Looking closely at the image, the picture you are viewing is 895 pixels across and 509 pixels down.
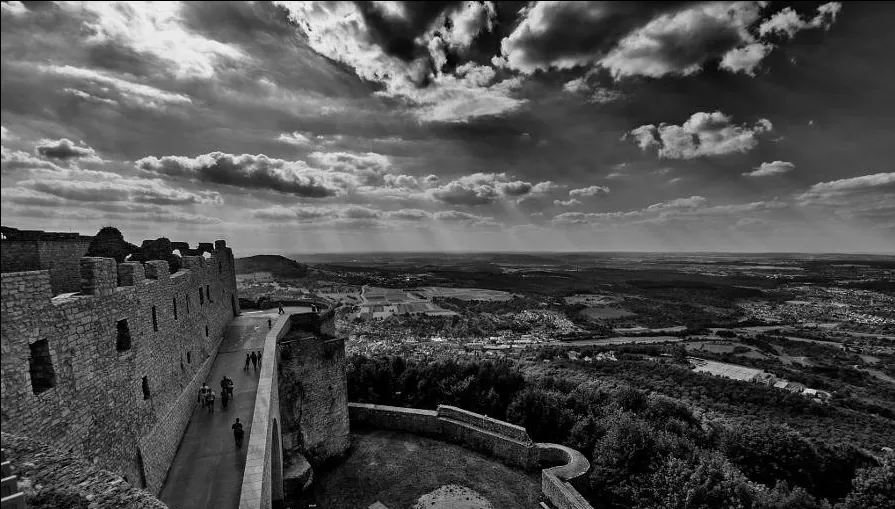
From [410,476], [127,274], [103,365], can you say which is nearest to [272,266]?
[410,476]

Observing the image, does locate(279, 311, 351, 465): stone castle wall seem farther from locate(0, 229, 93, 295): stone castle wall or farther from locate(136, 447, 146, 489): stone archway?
locate(136, 447, 146, 489): stone archway

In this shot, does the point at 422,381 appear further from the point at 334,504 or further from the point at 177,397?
the point at 177,397

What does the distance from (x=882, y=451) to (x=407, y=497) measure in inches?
1063

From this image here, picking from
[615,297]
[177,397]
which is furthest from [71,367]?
[615,297]

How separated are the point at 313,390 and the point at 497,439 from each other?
8372 mm

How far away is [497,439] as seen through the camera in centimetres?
1820

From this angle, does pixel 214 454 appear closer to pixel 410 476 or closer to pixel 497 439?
pixel 410 476

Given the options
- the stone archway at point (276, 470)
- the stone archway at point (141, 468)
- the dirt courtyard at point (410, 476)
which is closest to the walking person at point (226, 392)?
the stone archway at point (276, 470)

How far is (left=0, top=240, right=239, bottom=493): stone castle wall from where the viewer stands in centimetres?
491

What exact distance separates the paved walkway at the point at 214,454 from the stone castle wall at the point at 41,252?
4.65 metres

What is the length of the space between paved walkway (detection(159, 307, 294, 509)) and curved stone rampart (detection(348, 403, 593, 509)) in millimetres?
8192

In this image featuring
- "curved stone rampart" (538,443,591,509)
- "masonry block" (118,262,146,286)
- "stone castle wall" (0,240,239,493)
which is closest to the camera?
"stone castle wall" (0,240,239,493)

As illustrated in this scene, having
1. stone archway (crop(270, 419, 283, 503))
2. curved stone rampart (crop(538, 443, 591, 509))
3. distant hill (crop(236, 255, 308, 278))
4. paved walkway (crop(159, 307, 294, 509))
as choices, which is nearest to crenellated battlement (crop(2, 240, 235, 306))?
paved walkway (crop(159, 307, 294, 509))

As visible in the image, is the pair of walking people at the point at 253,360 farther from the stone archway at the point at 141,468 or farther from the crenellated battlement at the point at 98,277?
the stone archway at the point at 141,468
